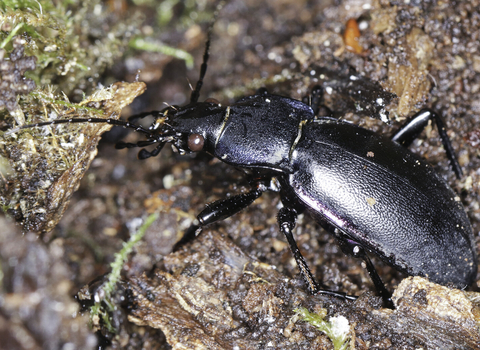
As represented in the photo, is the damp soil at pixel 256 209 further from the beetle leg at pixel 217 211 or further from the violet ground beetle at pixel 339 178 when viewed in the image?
the violet ground beetle at pixel 339 178

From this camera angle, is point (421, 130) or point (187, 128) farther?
point (421, 130)

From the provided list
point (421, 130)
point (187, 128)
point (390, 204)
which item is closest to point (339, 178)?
point (390, 204)

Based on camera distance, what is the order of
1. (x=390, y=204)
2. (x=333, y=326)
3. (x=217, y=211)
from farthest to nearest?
(x=217, y=211), (x=390, y=204), (x=333, y=326)

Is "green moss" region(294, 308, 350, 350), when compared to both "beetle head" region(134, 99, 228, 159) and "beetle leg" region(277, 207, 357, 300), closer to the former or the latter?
"beetle leg" region(277, 207, 357, 300)

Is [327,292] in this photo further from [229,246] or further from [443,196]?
[443,196]

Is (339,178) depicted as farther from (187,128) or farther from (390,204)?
(187,128)

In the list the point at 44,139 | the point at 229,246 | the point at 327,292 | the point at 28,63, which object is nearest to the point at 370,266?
the point at 327,292
